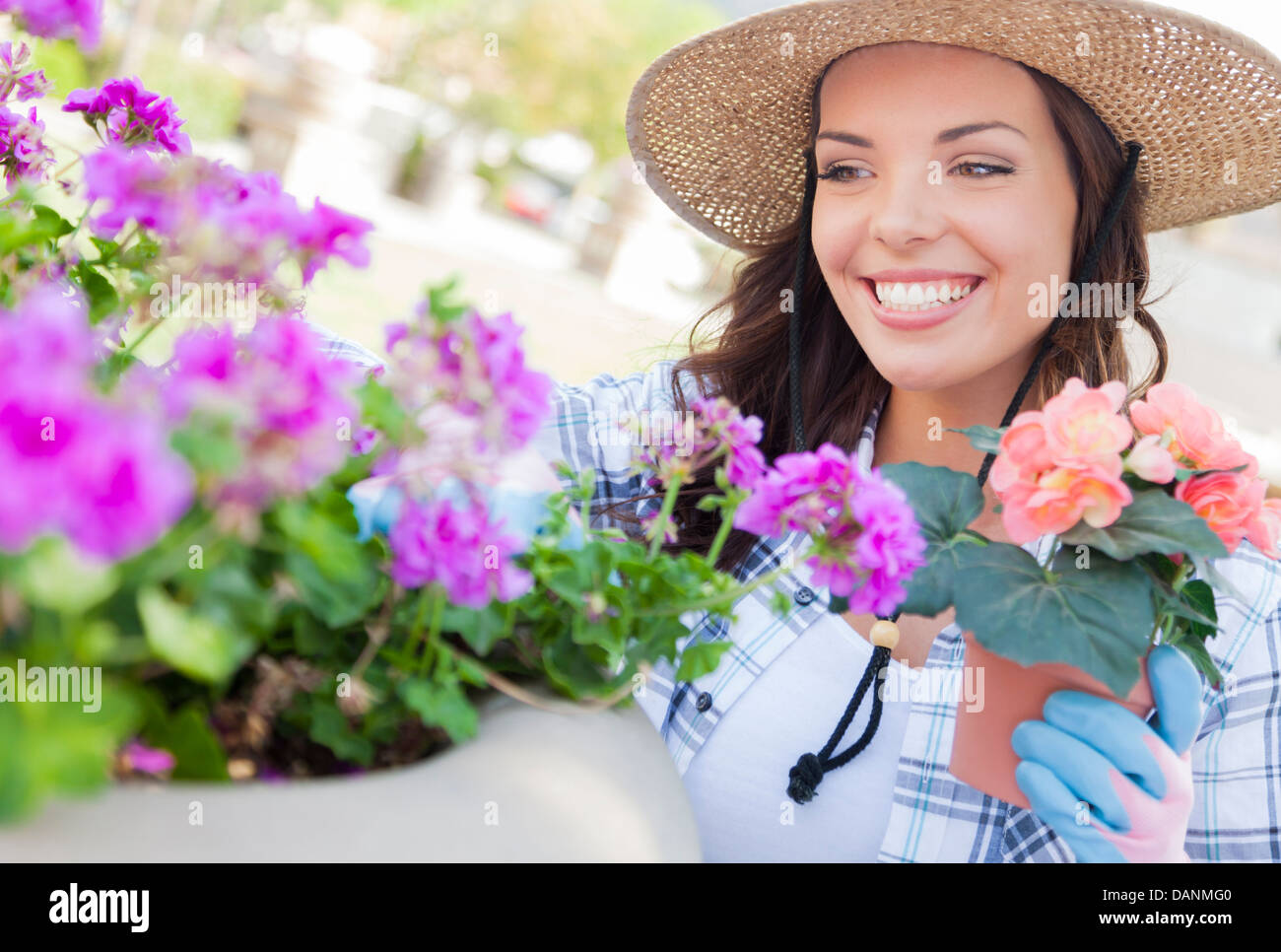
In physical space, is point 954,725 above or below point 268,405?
below

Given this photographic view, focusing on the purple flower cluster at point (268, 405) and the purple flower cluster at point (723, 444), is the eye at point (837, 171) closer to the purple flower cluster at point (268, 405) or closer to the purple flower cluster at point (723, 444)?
the purple flower cluster at point (723, 444)

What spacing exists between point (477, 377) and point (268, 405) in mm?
140

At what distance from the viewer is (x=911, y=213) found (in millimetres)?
1463

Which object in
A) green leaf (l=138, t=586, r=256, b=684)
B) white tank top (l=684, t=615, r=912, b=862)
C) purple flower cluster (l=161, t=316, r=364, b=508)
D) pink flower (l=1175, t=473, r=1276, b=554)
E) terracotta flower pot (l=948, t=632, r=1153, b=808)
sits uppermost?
purple flower cluster (l=161, t=316, r=364, b=508)

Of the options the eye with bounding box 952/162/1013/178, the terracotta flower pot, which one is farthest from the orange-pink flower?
the eye with bounding box 952/162/1013/178

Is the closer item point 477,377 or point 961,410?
point 477,377

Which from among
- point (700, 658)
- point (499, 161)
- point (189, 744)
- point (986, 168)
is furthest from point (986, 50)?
point (499, 161)

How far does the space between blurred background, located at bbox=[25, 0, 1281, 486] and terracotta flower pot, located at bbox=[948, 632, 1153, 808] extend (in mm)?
1235

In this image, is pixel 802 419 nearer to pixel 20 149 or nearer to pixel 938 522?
pixel 938 522

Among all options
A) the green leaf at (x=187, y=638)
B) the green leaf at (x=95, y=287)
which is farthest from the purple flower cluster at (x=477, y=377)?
the green leaf at (x=95, y=287)

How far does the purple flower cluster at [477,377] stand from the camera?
0.56 m

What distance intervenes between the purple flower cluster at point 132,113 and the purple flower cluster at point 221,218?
28cm

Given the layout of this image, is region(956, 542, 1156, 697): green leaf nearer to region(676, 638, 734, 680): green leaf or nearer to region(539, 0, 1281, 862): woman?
region(676, 638, 734, 680): green leaf

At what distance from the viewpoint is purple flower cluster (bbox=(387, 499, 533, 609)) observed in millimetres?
551
